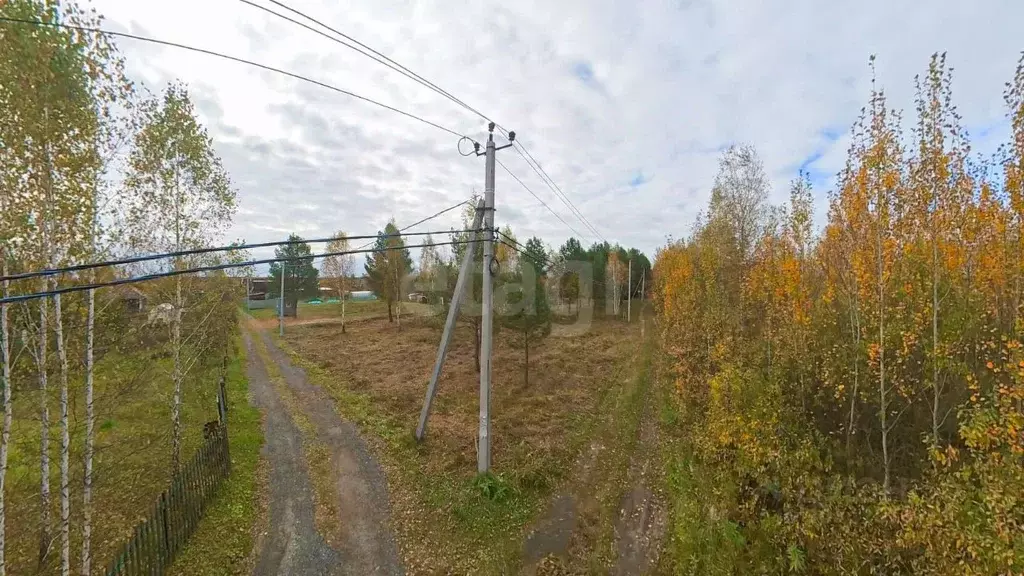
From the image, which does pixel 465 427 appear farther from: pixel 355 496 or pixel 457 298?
pixel 457 298

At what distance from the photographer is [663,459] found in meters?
10.4

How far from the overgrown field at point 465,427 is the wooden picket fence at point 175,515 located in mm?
3710

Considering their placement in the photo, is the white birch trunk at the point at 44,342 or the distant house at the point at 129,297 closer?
the white birch trunk at the point at 44,342

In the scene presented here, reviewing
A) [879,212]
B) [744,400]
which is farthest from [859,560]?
[879,212]

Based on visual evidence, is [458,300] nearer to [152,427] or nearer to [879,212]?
[879,212]

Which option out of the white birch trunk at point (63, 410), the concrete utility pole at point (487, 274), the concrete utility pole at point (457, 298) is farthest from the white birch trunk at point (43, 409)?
the concrete utility pole at point (487, 274)

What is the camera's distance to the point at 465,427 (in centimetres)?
1217

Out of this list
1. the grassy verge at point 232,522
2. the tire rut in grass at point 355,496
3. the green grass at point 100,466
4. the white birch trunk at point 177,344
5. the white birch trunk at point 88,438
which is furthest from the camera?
the white birch trunk at point 177,344

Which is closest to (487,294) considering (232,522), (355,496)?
(355,496)

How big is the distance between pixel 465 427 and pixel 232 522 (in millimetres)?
6228

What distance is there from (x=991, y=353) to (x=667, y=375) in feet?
36.4

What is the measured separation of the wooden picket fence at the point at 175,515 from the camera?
18.2 ft

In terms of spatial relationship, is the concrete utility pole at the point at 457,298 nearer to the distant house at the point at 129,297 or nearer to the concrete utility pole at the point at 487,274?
the concrete utility pole at the point at 487,274

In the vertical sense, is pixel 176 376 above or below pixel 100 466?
above
